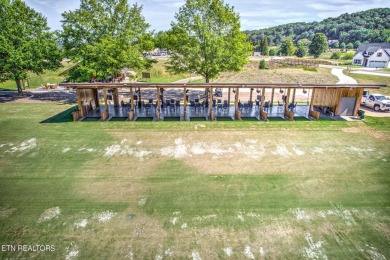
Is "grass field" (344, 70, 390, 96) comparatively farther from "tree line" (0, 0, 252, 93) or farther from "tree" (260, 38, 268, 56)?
"tree" (260, 38, 268, 56)

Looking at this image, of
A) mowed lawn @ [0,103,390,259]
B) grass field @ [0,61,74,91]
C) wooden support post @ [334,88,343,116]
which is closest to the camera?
mowed lawn @ [0,103,390,259]

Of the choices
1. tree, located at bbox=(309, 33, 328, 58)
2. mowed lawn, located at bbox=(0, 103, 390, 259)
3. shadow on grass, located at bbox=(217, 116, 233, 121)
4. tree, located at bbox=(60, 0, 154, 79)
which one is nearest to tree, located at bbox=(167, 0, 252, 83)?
tree, located at bbox=(60, 0, 154, 79)

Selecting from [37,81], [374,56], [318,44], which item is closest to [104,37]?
[37,81]

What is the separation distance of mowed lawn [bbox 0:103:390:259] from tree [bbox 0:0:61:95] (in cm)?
1243

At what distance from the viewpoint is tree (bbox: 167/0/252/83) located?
74.1 ft

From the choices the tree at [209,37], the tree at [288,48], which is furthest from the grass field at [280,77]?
the tree at [288,48]

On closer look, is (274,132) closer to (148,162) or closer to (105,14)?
(148,162)

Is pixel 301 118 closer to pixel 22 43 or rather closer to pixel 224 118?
pixel 224 118

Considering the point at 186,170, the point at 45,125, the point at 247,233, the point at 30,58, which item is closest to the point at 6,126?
the point at 45,125

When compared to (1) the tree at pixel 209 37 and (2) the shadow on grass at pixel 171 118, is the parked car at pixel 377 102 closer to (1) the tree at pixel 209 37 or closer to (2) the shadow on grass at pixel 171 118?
(1) the tree at pixel 209 37

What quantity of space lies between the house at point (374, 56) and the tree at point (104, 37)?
61.1 m

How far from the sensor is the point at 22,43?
2455cm

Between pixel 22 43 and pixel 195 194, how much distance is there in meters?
26.2

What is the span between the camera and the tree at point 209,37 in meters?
22.6
